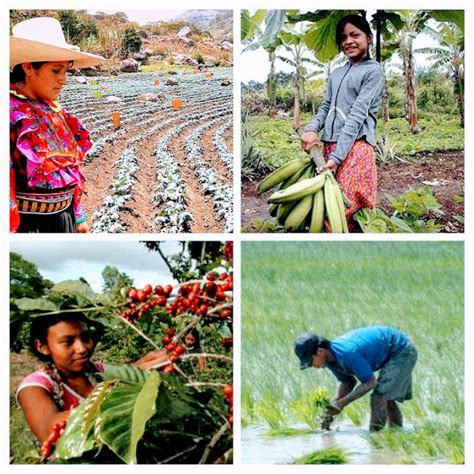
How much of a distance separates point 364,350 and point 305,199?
0.55 metres

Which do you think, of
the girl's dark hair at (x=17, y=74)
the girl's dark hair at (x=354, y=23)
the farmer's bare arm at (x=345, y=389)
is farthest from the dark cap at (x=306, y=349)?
the girl's dark hair at (x=17, y=74)

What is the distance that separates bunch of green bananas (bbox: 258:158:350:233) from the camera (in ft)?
11.0

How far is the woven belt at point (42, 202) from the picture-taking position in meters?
3.28

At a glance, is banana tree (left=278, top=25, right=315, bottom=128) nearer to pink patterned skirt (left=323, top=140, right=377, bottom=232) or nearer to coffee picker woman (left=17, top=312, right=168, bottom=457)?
pink patterned skirt (left=323, top=140, right=377, bottom=232)

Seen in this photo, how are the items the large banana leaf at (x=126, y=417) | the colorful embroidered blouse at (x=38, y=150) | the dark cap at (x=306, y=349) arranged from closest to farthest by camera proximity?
the large banana leaf at (x=126, y=417)
the colorful embroidered blouse at (x=38, y=150)
the dark cap at (x=306, y=349)

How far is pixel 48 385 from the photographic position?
333 cm

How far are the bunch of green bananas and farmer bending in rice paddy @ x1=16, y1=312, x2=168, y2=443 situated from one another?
2.08 ft

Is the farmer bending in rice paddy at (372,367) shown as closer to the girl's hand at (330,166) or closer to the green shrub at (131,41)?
the girl's hand at (330,166)

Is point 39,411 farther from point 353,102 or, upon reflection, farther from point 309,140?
point 353,102

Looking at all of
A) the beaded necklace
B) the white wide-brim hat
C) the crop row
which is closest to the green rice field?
the crop row

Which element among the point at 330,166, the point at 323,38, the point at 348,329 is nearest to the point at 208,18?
the point at 323,38

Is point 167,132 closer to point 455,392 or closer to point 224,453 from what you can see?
point 224,453

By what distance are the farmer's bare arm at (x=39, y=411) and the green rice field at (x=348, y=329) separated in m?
0.64

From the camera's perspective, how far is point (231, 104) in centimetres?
340
